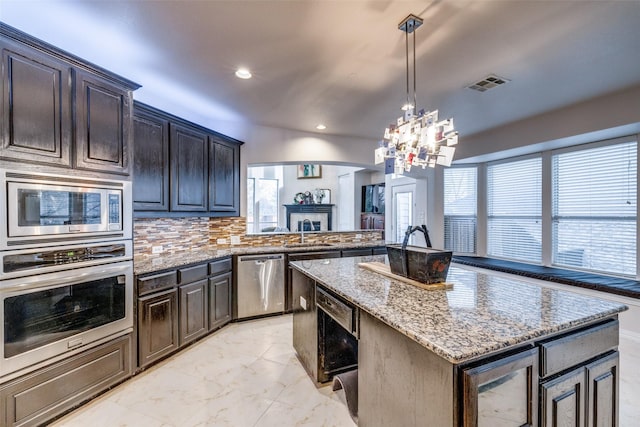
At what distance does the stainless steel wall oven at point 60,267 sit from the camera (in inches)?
66.1

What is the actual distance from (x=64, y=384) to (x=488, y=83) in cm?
406

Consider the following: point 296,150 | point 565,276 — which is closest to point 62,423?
point 296,150

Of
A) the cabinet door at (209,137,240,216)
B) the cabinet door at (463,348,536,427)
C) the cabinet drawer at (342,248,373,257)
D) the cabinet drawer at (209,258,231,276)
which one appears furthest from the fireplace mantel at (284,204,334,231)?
the cabinet door at (463,348,536,427)

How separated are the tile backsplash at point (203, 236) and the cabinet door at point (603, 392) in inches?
138

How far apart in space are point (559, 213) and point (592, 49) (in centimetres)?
250

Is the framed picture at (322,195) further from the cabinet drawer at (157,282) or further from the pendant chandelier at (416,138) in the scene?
the pendant chandelier at (416,138)

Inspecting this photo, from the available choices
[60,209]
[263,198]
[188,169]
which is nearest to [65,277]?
[60,209]

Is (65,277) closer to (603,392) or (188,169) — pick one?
(188,169)

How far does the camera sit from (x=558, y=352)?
1233 millimetres

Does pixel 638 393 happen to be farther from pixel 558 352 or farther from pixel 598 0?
pixel 598 0

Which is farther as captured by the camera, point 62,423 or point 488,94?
point 488,94

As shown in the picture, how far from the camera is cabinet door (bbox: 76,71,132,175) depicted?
202 centimetres

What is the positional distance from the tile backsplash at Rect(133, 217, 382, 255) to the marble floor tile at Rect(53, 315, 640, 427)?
1.17 m

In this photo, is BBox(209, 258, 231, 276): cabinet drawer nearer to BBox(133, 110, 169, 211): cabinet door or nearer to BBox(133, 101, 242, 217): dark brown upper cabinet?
BBox(133, 101, 242, 217): dark brown upper cabinet
